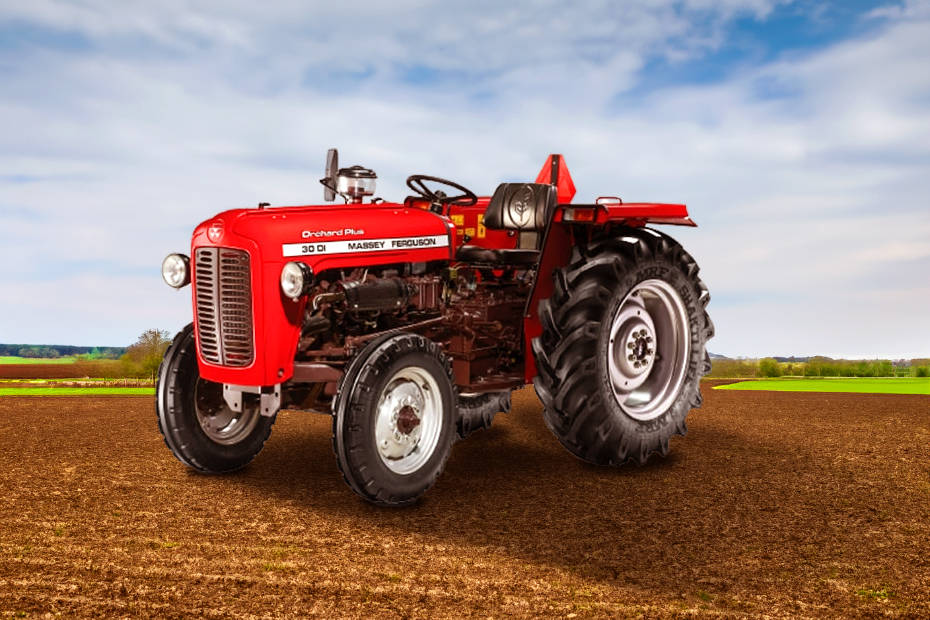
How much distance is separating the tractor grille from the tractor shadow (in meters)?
0.90

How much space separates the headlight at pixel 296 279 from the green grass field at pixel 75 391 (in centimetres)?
739

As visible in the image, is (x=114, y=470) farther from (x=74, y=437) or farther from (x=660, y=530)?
(x=660, y=530)

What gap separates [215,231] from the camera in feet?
16.1

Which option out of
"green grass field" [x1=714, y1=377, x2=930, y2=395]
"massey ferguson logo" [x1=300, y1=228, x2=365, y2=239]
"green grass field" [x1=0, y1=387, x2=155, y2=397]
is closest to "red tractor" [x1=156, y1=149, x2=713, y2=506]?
"massey ferguson logo" [x1=300, y1=228, x2=365, y2=239]

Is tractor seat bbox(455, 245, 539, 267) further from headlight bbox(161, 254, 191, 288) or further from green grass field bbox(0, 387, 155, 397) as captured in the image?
green grass field bbox(0, 387, 155, 397)

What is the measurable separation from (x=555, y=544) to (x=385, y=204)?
246 centimetres

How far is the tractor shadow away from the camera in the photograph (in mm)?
4008

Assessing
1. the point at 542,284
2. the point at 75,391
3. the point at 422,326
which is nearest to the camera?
the point at 422,326

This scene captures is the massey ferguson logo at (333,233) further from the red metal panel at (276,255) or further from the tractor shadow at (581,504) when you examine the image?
the tractor shadow at (581,504)

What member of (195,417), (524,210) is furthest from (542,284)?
(195,417)

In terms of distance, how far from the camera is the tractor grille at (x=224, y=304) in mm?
4863

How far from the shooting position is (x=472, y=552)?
3994mm

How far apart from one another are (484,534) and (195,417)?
89.8 inches

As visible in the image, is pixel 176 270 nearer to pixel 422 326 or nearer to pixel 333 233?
pixel 333 233
